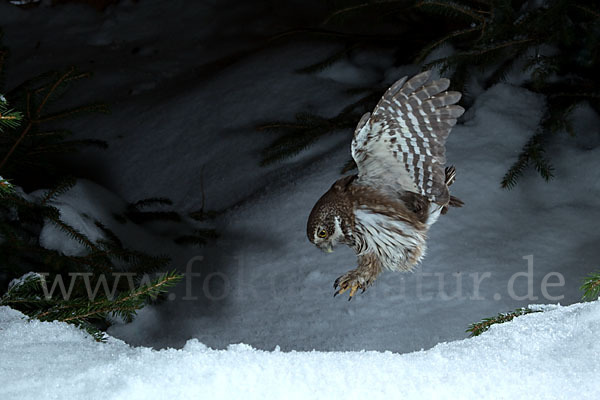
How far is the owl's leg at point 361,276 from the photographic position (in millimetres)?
1396

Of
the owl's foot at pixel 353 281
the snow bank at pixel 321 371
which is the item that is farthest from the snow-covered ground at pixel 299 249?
the owl's foot at pixel 353 281

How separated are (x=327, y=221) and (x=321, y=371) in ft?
1.34

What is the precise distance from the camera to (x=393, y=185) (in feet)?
4.45

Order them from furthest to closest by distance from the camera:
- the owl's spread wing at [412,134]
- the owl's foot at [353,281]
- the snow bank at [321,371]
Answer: the owl's foot at [353,281] < the owl's spread wing at [412,134] < the snow bank at [321,371]

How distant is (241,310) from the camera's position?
2.19 metres

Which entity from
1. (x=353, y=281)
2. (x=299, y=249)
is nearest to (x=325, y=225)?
(x=353, y=281)

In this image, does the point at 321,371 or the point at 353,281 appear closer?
the point at 321,371

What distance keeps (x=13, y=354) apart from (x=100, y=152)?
2260mm

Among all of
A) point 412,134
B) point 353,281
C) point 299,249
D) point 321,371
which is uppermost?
point 412,134

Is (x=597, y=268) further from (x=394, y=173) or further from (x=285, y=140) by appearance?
(x=285, y=140)

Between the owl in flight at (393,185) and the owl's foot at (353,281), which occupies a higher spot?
the owl in flight at (393,185)

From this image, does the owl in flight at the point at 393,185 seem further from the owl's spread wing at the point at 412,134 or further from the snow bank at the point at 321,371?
the snow bank at the point at 321,371

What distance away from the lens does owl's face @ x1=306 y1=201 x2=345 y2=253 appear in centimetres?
133

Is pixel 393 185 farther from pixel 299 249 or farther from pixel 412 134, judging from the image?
pixel 299 249
